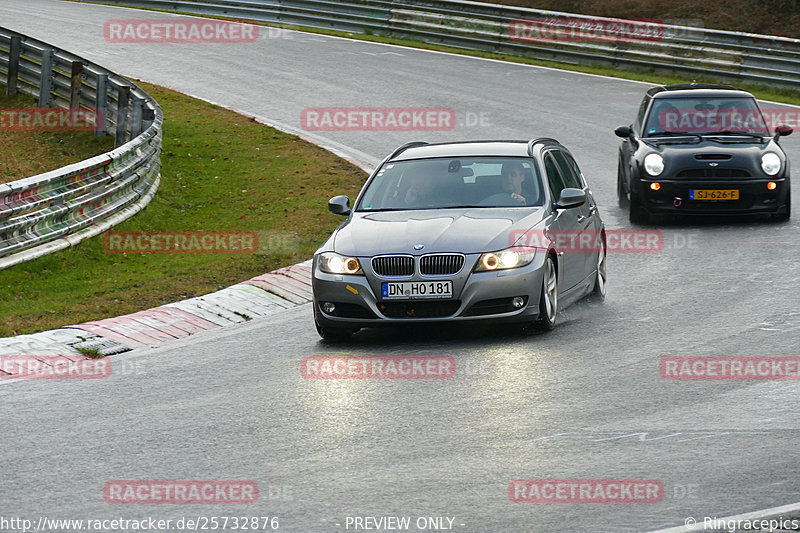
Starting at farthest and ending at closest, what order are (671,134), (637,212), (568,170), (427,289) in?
(671,134) < (637,212) < (568,170) < (427,289)

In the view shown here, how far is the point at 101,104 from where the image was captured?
64.3ft

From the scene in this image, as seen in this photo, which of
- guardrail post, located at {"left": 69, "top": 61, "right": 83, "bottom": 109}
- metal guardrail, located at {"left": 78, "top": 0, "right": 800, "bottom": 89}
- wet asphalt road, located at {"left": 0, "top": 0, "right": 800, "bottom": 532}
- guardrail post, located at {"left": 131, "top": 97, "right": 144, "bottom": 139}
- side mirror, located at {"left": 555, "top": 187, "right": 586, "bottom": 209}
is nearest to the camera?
wet asphalt road, located at {"left": 0, "top": 0, "right": 800, "bottom": 532}

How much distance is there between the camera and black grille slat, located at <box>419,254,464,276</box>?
394 inches

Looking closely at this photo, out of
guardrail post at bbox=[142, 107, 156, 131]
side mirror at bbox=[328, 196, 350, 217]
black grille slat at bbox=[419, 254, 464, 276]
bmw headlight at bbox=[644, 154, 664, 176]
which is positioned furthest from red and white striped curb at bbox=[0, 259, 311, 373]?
guardrail post at bbox=[142, 107, 156, 131]

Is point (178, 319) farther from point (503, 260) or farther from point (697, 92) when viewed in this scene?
point (697, 92)

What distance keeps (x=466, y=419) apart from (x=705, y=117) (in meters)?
10.4

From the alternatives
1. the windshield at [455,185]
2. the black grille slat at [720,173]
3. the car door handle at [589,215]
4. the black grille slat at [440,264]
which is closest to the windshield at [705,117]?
the black grille slat at [720,173]

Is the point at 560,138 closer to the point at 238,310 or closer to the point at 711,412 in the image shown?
the point at 238,310

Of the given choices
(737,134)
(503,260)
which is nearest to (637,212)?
(737,134)

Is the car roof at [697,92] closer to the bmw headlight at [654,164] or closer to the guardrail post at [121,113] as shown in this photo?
the bmw headlight at [654,164]

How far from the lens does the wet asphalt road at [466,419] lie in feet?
20.4

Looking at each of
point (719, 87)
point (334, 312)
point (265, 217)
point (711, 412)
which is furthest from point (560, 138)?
point (711, 412)

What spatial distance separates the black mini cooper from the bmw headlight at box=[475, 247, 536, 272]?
21.3ft

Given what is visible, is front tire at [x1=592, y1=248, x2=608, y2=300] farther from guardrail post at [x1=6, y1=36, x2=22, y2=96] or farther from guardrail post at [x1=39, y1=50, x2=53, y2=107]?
guardrail post at [x1=6, y1=36, x2=22, y2=96]
